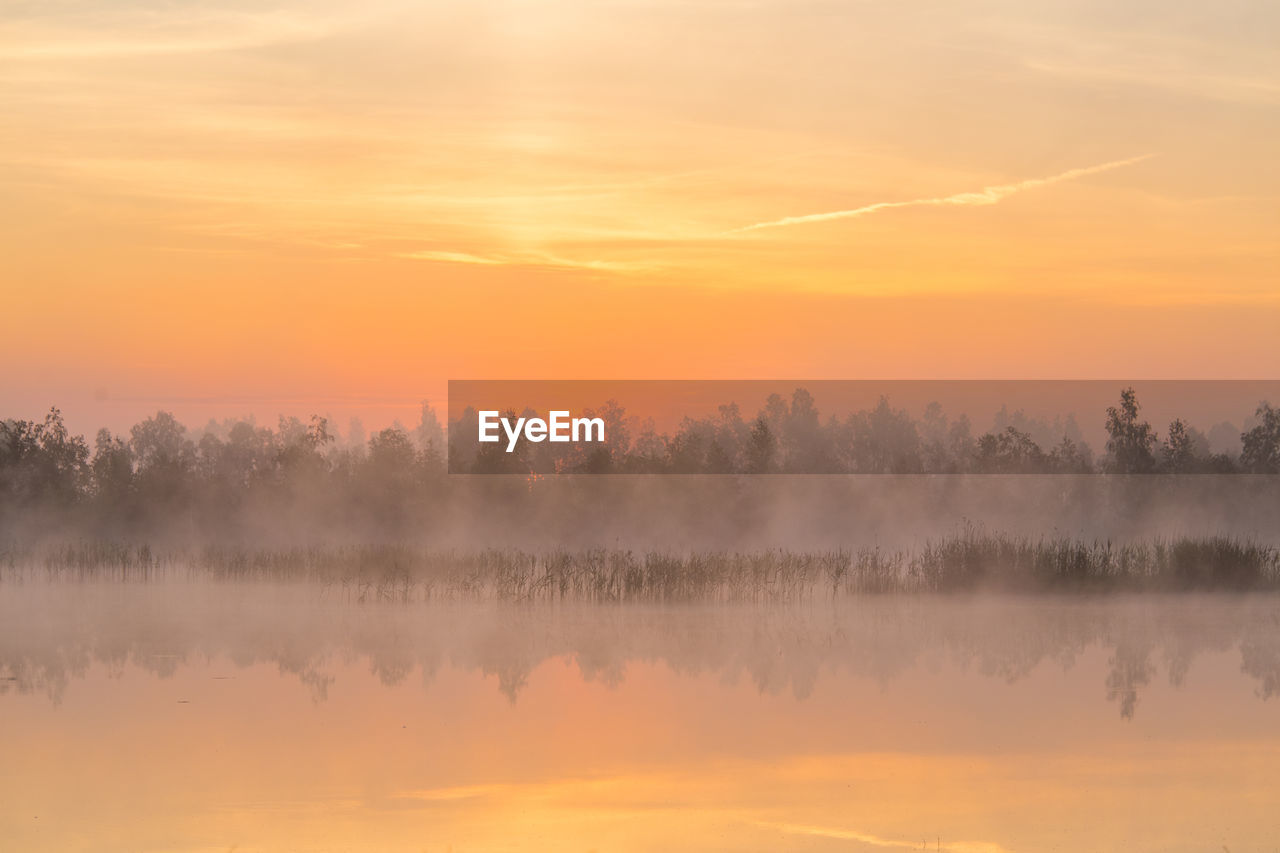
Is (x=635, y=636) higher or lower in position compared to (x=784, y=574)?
lower

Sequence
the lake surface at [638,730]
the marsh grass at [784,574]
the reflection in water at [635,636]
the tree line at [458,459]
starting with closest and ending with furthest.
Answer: the lake surface at [638,730]
the reflection in water at [635,636]
the marsh grass at [784,574]
the tree line at [458,459]

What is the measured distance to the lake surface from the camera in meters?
6.96

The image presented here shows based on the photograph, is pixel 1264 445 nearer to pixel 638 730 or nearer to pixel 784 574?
pixel 784 574

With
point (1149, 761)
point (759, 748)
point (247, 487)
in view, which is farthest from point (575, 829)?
point (247, 487)

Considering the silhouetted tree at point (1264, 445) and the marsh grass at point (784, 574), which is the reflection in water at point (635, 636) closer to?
the marsh grass at point (784, 574)

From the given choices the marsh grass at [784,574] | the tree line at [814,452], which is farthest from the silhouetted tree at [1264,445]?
the marsh grass at [784,574]

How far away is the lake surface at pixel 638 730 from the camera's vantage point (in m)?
6.96

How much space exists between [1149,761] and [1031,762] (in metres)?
0.76

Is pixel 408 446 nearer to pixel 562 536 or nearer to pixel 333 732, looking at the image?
pixel 562 536

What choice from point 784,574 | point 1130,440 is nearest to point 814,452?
point 1130,440

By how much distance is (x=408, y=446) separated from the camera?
30.7 meters

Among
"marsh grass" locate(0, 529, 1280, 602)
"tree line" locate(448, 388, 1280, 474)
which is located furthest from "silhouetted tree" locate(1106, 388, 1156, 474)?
"marsh grass" locate(0, 529, 1280, 602)

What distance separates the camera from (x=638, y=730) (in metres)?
9.41

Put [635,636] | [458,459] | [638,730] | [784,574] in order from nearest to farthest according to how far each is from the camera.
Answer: [638,730] < [635,636] < [784,574] < [458,459]
